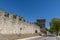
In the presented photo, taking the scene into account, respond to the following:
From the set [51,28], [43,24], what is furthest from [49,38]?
[51,28]

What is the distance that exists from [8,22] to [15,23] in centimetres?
426

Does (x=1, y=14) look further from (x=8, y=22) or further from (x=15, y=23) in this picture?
(x=15, y=23)

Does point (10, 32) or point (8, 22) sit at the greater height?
point (8, 22)

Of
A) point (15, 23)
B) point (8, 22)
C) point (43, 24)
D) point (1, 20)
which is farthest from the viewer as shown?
point (43, 24)

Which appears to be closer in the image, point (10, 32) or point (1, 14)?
point (1, 14)

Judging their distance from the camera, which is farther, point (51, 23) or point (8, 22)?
point (51, 23)

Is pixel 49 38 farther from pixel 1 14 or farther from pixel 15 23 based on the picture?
pixel 15 23

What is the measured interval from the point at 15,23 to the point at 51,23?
214ft

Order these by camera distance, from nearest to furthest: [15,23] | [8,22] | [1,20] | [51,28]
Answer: [1,20] → [8,22] → [15,23] → [51,28]

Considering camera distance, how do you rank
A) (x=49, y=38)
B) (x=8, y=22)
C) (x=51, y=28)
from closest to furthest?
(x=49, y=38)
(x=8, y=22)
(x=51, y=28)

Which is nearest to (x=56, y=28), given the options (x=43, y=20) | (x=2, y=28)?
(x=43, y=20)

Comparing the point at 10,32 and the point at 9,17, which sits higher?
the point at 9,17

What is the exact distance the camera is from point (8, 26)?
2566cm

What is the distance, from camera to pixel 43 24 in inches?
3420
